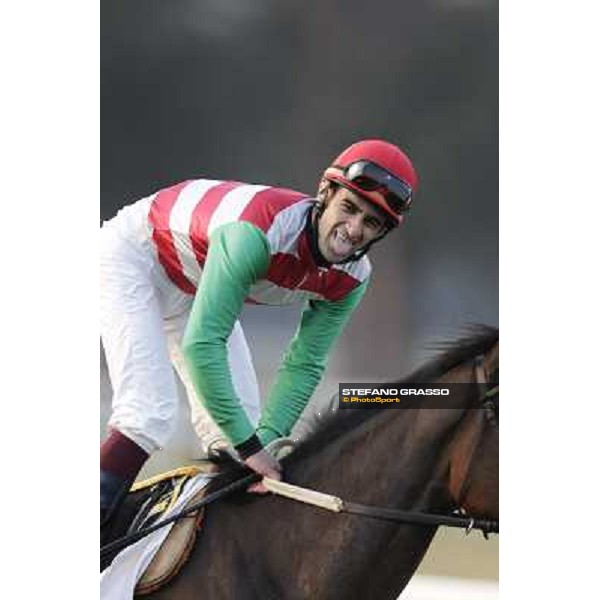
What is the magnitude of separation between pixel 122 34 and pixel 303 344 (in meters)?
0.89

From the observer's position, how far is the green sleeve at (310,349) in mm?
2535

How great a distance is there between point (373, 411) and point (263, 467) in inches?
9.4

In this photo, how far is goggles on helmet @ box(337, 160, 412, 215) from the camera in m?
2.36

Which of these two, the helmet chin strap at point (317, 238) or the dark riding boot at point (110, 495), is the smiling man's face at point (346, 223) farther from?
the dark riding boot at point (110, 495)

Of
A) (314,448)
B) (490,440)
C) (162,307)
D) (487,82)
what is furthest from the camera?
(162,307)

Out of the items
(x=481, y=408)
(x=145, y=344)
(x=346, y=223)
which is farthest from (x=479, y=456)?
(x=145, y=344)

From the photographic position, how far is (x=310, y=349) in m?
2.55

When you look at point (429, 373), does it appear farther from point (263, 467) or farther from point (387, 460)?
point (263, 467)

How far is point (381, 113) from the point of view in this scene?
2512mm

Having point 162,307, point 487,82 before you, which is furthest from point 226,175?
point 487,82

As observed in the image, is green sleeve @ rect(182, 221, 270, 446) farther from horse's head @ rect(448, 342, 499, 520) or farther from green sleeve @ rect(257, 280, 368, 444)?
horse's head @ rect(448, 342, 499, 520)

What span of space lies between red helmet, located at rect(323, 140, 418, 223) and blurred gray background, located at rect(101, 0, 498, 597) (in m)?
0.07
